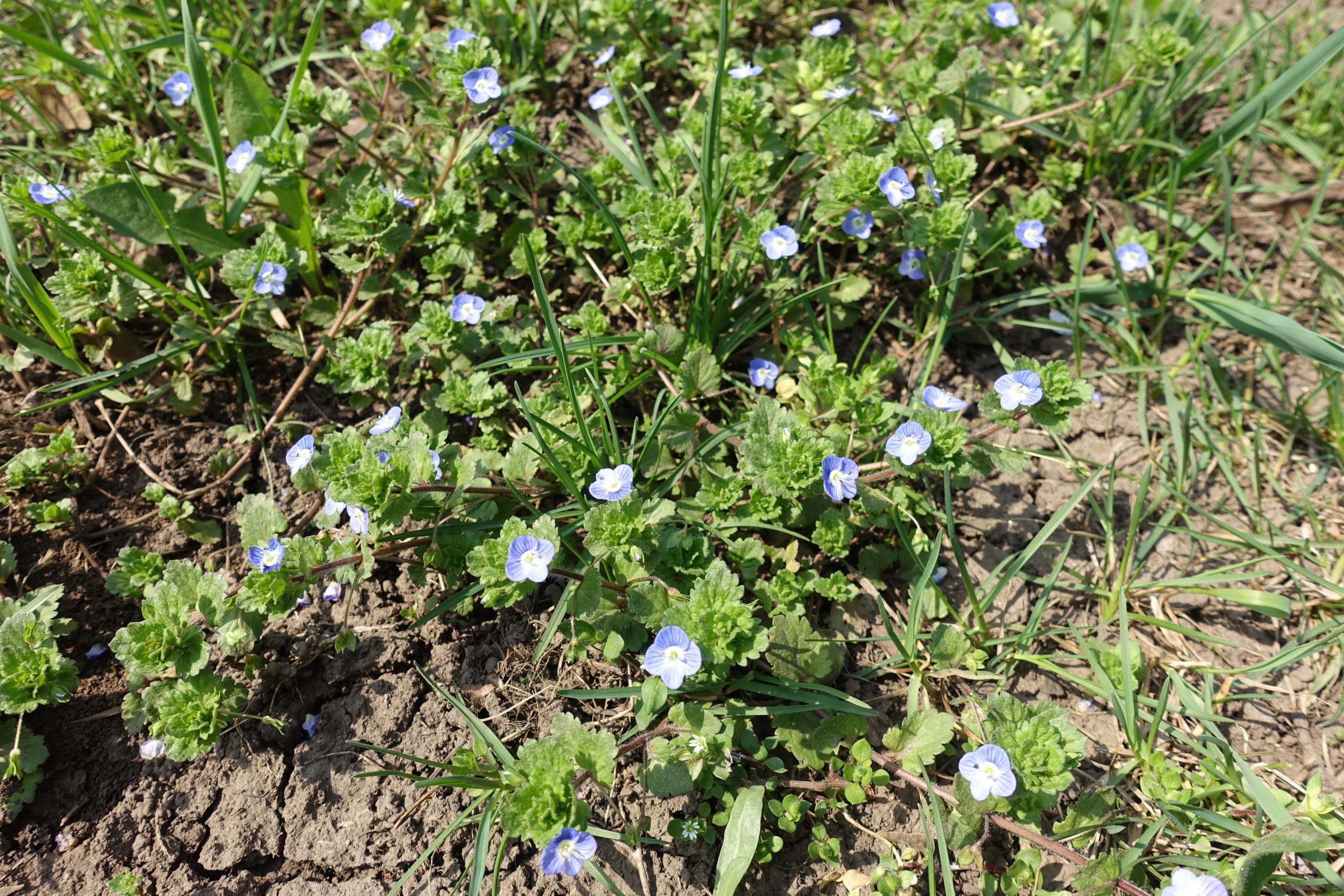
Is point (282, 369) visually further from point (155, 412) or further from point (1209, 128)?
point (1209, 128)

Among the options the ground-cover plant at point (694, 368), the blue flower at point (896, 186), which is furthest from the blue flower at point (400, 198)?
the blue flower at point (896, 186)

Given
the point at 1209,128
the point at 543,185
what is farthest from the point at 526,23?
the point at 1209,128

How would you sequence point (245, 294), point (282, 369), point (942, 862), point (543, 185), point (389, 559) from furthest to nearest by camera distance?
point (543, 185)
point (282, 369)
point (245, 294)
point (389, 559)
point (942, 862)

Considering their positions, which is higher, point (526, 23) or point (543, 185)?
point (526, 23)

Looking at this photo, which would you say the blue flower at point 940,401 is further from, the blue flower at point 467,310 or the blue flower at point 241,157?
the blue flower at point 241,157

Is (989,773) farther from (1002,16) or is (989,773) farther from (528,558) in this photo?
(1002,16)

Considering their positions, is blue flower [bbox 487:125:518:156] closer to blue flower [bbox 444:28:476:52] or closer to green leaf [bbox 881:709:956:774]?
blue flower [bbox 444:28:476:52]

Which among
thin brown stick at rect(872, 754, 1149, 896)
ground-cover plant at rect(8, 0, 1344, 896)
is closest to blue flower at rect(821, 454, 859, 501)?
ground-cover plant at rect(8, 0, 1344, 896)

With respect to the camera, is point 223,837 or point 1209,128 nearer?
point 223,837
